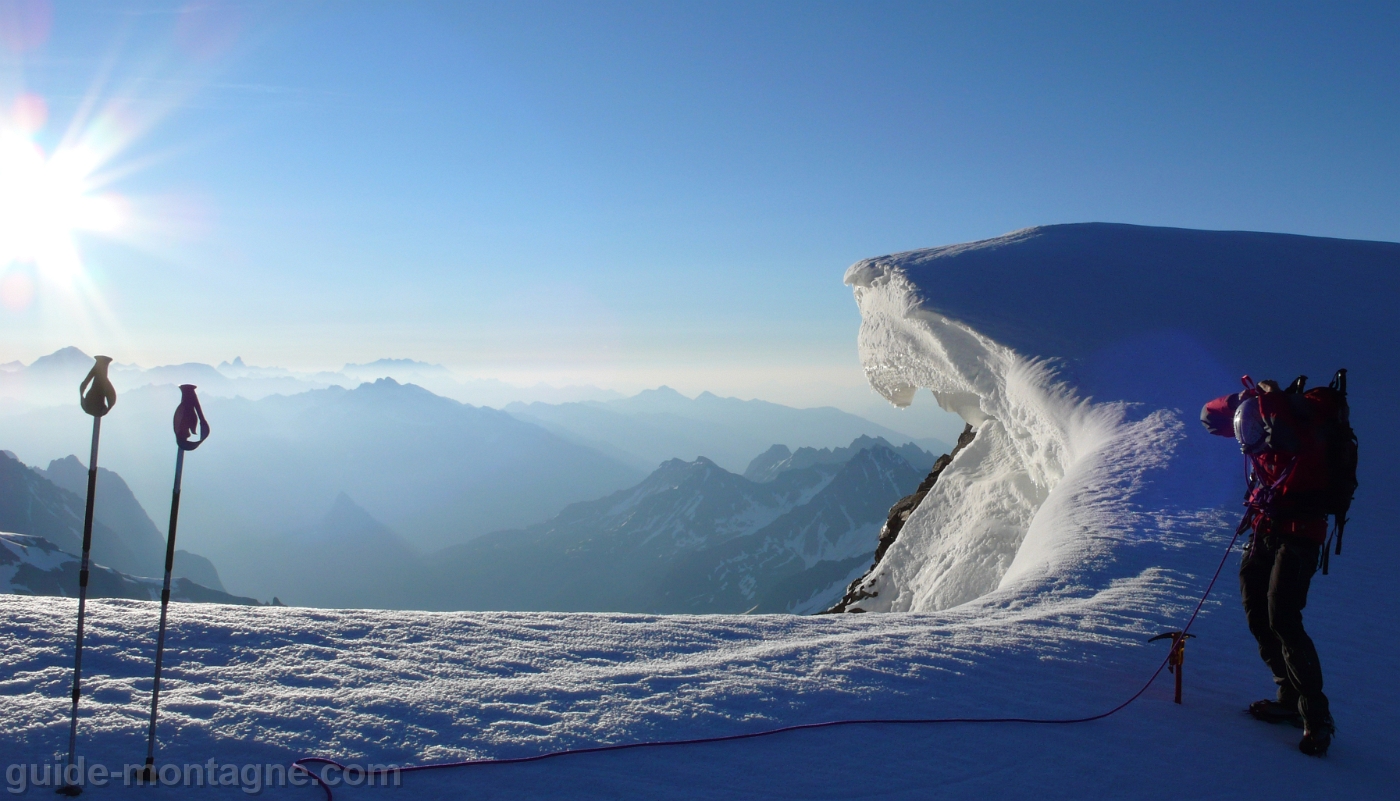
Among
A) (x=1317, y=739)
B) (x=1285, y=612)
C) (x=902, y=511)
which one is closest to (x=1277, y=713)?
(x=1317, y=739)

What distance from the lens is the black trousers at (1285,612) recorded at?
14.7 ft

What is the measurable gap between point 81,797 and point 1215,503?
9.98 metres

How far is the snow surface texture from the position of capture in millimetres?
3893

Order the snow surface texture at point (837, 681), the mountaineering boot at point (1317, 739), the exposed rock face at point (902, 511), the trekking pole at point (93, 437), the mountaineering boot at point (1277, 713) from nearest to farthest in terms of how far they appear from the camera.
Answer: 1. the trekking pole at point (93, 437)
2. the snow surface texture at point (837, 681)
3. the mountaineering boot at point (1317, 739)
4. the mountaineering boot at point (1277, 713)
5. the exposed rock face at point (902, 511)

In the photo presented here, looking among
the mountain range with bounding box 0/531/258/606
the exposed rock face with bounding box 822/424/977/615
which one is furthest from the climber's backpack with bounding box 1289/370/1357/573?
the mountain range with bounding box 0/531/258/606

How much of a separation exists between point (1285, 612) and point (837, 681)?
9.53 feet

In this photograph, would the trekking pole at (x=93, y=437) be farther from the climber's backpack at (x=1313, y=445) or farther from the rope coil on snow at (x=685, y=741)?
the climber's backpack at (x=1313, y=445)

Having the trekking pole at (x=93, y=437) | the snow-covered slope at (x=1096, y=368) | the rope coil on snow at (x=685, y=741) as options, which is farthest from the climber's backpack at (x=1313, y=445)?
the trekking pole at (x=93, y=437)

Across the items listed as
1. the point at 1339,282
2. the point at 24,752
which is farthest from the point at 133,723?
the point at 1339,282

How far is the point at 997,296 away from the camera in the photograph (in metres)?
14.1

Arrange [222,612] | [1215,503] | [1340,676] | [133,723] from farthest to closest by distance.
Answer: [1215,503] < [222,612] < [1340,676] < [133,723]

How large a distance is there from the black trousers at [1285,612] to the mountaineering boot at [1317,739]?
0.03m

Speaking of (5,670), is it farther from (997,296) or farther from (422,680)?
(997,296)

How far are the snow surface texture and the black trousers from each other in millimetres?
328
